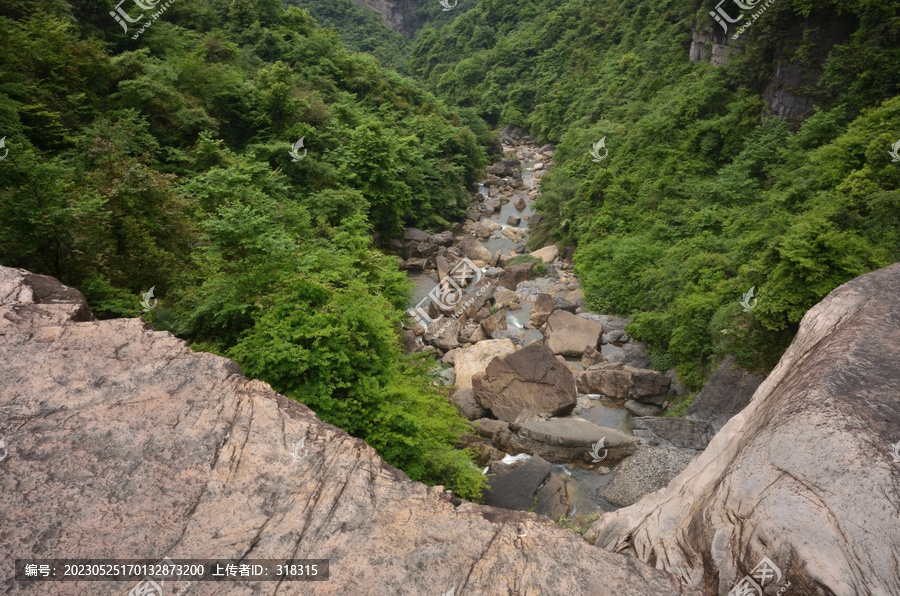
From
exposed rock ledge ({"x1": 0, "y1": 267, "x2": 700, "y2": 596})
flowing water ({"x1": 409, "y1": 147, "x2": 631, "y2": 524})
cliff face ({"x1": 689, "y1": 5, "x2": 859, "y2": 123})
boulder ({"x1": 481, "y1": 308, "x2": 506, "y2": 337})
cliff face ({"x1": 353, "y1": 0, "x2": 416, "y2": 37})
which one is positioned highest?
cliff face ({"x1": 353, "y1": 0, "x2": 416, "y2": 37})

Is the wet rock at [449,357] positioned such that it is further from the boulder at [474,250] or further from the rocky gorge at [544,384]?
the boulder at [474,250]

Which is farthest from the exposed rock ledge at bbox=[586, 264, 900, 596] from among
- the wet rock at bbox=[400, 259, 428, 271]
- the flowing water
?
the wet rock at bbox=[400, 259, 428, 271]

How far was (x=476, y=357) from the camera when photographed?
16.7m

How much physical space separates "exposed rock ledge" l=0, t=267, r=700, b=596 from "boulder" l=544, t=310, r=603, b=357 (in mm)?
12764

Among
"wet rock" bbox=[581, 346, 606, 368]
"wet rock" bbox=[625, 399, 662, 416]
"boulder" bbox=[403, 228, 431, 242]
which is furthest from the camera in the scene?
"boulder" bbox=[403, 228, 431, 242]

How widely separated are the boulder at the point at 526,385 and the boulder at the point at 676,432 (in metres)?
2.13

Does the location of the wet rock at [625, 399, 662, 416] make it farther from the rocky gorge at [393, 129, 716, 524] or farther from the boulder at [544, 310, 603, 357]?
the boulder at [544, 310, 603, 357]

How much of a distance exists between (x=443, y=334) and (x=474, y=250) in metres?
9.19

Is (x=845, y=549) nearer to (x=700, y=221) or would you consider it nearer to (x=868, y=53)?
(x=700, y=221)

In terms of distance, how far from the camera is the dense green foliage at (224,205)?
8.02 m

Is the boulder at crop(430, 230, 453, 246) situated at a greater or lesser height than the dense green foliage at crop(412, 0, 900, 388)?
lesser

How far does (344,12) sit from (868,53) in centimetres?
7051

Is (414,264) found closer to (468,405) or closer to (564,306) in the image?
(564,306)

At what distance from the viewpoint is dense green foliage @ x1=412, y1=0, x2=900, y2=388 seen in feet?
37.7
